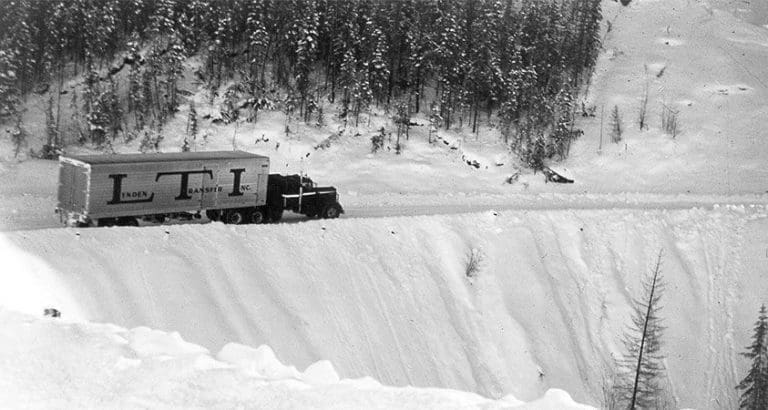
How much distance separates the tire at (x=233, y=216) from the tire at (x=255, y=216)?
36 centimetres

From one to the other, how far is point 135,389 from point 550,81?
50.3 metres

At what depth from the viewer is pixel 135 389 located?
1001cm

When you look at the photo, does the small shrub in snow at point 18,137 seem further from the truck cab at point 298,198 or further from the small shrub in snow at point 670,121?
the small shrub in snow at point 670,121

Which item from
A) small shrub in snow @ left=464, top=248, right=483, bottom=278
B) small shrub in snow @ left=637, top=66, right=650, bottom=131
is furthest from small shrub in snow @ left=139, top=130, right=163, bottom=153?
small shrub in snow @ left=637, top=66, right=650, bottom=131

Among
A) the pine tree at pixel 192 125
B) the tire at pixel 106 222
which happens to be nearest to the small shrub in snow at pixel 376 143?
the pine tree at pixel 192 125

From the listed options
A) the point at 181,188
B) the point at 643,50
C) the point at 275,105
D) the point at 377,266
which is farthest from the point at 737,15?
the point at 181,188

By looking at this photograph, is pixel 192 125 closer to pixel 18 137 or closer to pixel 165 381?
pixel 18 137

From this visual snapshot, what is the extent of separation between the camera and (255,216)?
28719mm

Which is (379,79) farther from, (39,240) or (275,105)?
(39,240)

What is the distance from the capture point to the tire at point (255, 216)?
94.0ft

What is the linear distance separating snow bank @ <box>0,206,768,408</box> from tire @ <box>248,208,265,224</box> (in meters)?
2.45

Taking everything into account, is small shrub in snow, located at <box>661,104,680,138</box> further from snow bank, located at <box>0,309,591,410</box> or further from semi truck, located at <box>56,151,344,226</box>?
snow bank, located at <box>0,309,591,410</box>

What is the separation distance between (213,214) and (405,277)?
8275 mm

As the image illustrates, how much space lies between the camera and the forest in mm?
44719
